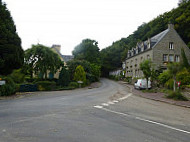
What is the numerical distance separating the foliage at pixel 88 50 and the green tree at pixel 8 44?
3494 cm

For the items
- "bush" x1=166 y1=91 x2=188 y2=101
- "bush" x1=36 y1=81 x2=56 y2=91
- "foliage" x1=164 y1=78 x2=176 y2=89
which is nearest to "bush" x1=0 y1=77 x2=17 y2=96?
"bush" x1=36 y1=81 x2=56 y2=91

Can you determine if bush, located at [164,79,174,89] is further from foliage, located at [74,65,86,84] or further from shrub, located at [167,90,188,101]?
foliage, located at [74,65,86,84]

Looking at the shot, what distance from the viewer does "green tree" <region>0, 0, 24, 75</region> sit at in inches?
571

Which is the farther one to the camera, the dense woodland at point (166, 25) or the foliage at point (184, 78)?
the dense woodland at point (166, 25)

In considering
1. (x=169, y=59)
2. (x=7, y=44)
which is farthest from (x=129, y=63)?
(x=7, y=44)

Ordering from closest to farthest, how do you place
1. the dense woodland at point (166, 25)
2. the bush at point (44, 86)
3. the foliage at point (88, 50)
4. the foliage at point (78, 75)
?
the bush at point (44, 86), the foliage at point (78, 75), the dense woodland at point (166, 25), the foliage at point (88, 50)

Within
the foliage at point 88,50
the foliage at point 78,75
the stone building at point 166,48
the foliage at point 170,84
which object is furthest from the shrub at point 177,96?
the foliage at point 88,50

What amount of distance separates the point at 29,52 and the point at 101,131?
81.7 ft

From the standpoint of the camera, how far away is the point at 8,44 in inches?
584

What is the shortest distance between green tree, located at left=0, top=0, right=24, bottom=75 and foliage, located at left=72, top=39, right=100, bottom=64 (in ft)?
115

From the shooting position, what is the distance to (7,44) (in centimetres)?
1477

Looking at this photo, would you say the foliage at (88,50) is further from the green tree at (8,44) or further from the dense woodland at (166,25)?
the green tree at (8,44)

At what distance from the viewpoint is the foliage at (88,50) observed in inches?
2138

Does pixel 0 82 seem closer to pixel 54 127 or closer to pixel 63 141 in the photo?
pixel 54 127
